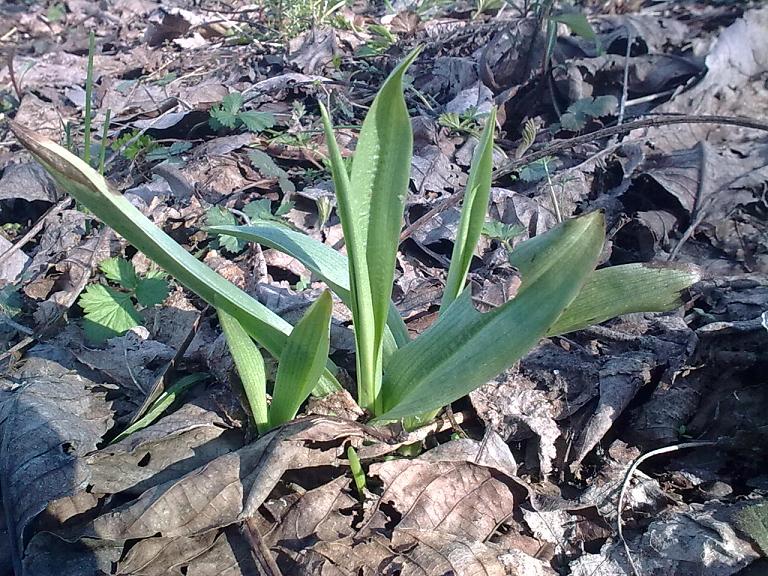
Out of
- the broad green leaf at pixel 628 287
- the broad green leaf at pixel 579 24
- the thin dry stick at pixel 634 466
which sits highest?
the broad green leaf at pixel 579 24

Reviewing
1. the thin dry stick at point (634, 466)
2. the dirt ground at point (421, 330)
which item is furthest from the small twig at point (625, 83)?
the thin dry stick at point (634, 466)

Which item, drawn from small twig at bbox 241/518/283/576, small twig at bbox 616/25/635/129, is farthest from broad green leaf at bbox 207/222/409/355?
small twig at bbox 616/25/635/129

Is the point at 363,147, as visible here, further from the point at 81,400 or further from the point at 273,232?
the point at 81,400

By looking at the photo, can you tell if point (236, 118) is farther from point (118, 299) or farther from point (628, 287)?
point (628, 287)

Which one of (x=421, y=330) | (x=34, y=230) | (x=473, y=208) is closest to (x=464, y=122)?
(x=421, y=330)

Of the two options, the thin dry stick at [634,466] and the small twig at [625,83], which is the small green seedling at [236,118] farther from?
the thin dry stick at [634,466]

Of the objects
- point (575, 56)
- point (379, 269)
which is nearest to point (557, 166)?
point (575, 56)

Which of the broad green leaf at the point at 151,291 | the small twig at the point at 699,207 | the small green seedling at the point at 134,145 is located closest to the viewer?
the broad green leaf at the point at 151,291

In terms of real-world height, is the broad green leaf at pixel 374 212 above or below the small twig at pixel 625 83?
above
